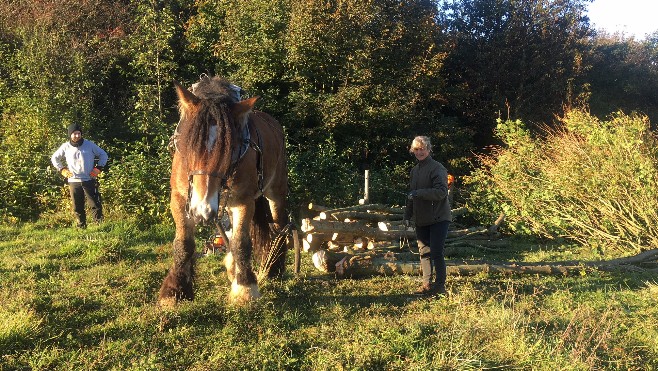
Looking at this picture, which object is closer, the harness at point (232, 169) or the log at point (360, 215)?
the harness at point (232, 169)

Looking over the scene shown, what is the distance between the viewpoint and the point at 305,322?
172 inches

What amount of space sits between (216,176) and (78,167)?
5.03 meters

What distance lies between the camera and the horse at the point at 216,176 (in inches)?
158

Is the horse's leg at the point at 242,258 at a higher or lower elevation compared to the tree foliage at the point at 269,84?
lower

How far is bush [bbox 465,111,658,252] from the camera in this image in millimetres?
8203

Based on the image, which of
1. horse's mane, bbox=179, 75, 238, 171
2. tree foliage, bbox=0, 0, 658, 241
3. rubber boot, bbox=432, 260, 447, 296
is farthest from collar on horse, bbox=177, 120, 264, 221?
tree foliage, bbox=0, 0, 658, 241

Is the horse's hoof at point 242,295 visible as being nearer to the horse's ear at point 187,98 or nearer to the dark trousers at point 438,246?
the horse's ear at point 187,98

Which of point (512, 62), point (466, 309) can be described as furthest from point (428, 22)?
point (466, 309)

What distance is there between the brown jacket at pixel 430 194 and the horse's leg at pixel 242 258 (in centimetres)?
187

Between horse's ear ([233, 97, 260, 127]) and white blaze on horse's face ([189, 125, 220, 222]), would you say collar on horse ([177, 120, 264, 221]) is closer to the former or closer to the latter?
white blaze on horse's face ([189, 125, 220, 222])

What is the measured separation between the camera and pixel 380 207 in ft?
30.1

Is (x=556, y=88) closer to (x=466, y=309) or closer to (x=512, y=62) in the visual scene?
(x=512, y=62)

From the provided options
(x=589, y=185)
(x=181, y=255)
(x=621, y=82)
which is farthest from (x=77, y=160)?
(x=621, y=82)

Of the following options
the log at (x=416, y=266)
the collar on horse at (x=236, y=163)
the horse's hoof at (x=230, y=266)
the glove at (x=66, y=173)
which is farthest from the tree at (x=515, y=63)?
the horse's hoof at (x=230, y=266)
